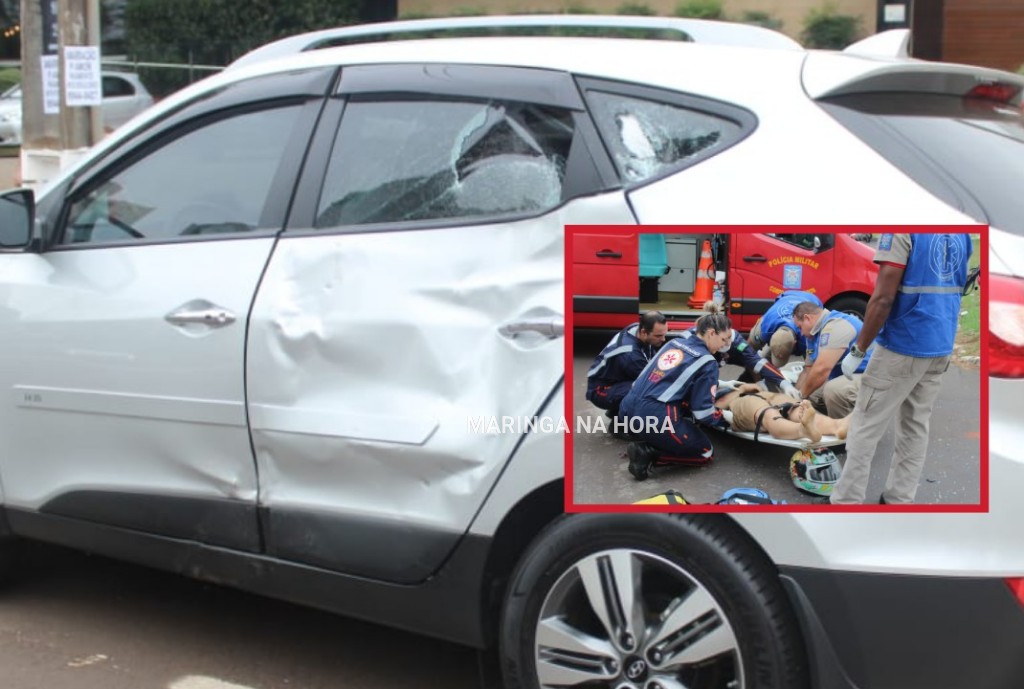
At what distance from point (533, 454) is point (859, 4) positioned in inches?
661

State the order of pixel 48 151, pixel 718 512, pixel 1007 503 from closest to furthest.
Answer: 1. pixel 1007 503
2. pixel 718 512
3. pixel 48 151

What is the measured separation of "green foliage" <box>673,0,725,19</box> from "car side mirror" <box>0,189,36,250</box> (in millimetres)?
14995

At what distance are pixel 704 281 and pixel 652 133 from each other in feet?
1.67

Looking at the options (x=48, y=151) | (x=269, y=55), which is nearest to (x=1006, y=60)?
(x=48, y=151)

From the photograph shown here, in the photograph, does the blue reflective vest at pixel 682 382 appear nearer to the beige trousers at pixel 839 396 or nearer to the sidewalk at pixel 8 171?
the beige trousers at pixel 839 396

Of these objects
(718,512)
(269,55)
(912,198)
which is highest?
(269,55)

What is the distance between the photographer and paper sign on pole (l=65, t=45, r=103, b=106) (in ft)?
34.6

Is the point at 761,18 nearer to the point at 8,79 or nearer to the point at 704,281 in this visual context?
the point at 8,79

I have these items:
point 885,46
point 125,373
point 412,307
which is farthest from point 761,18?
point 412,307

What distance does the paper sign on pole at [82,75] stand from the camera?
10539mm

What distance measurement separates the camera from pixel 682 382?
2648 millimetres

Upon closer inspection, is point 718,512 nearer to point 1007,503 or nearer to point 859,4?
point 1007,503

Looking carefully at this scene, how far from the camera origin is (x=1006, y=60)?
15.9 meters

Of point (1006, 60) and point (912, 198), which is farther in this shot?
point (1006, 60)
